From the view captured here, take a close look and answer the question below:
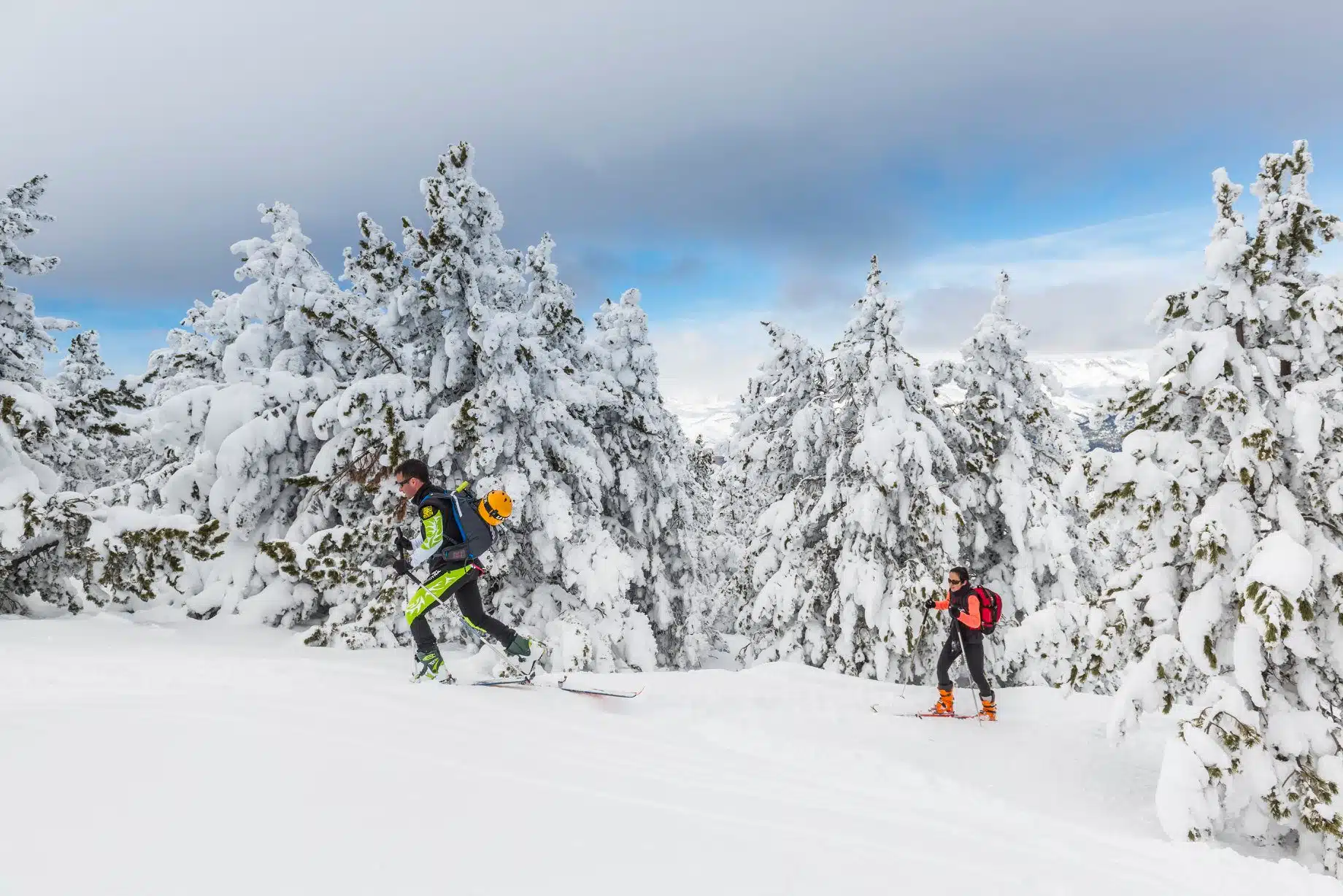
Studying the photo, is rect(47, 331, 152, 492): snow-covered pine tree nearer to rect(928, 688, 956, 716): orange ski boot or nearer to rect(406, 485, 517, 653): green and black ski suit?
rect(406, 485, 517, 653): green and black ski suit

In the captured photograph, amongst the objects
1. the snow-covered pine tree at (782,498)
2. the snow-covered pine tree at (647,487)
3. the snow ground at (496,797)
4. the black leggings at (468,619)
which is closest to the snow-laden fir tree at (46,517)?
the snow ground at (496,797)

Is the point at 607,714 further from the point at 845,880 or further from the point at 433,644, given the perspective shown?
the point at 845,880

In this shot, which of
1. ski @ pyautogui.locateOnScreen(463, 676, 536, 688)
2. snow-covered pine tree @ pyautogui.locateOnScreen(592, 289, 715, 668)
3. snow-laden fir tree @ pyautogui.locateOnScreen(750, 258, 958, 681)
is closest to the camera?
ski @ pyautogui.locateOnScreen(463, 676, 536, 688)

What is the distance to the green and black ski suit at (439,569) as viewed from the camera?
24.9ft

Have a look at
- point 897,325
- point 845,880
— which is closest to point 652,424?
point 897,325

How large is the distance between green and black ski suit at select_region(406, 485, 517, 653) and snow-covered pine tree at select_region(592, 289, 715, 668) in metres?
9.69

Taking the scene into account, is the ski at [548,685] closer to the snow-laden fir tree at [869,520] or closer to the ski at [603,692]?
the ski at [603,692]

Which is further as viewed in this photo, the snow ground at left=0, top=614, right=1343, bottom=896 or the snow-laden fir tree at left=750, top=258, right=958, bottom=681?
the snow-laden fir tree at left=750, top=258, right=958, bottom=681

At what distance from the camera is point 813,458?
17.2 meters

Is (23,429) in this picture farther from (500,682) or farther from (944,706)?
(944,706)

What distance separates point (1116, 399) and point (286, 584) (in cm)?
1456

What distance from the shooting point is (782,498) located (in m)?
17.8

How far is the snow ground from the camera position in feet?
12.0

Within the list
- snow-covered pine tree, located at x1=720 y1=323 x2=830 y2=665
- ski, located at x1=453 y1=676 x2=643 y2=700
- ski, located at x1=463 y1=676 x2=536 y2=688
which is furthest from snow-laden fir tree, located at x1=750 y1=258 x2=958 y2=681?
ski, located at x1=463 y1=676 x2=536 y2=688
